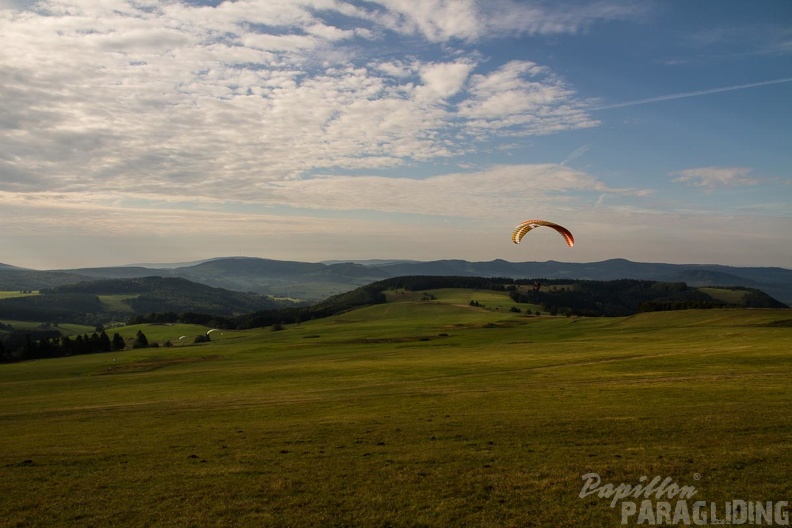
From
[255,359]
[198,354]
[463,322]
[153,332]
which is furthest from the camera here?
[153,332]

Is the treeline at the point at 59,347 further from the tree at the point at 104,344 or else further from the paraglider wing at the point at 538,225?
the paraglider wing at the point at 538,225

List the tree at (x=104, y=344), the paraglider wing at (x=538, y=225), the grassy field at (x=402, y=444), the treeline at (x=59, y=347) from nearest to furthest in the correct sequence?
the grassy field at (x=402, y=444)
the paraglider wing at (x=538, y=225)
the treeline at (x=59, y=347)
the tree at (x=104, y=344)

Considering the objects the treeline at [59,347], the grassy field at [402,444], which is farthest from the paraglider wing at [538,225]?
the treeline at [59,347]

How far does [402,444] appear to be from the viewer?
76.4 ft

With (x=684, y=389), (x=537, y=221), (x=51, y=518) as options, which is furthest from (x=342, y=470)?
(x=537, y=221)

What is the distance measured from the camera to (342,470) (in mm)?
19625

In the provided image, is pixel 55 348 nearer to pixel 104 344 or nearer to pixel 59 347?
pixel 59 347

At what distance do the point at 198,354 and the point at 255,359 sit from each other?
1940 centimetres

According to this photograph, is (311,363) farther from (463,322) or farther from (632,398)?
(463,322)

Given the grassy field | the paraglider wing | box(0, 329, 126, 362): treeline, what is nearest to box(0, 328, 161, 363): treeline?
box(0, 329, 126, 362): treeline

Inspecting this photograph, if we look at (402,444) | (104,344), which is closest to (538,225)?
(402,444)

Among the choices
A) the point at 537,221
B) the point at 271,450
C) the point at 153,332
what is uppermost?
the point at 537,221

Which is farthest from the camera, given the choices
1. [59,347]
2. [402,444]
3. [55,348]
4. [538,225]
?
[59,347]

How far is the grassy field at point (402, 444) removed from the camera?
15984mm
